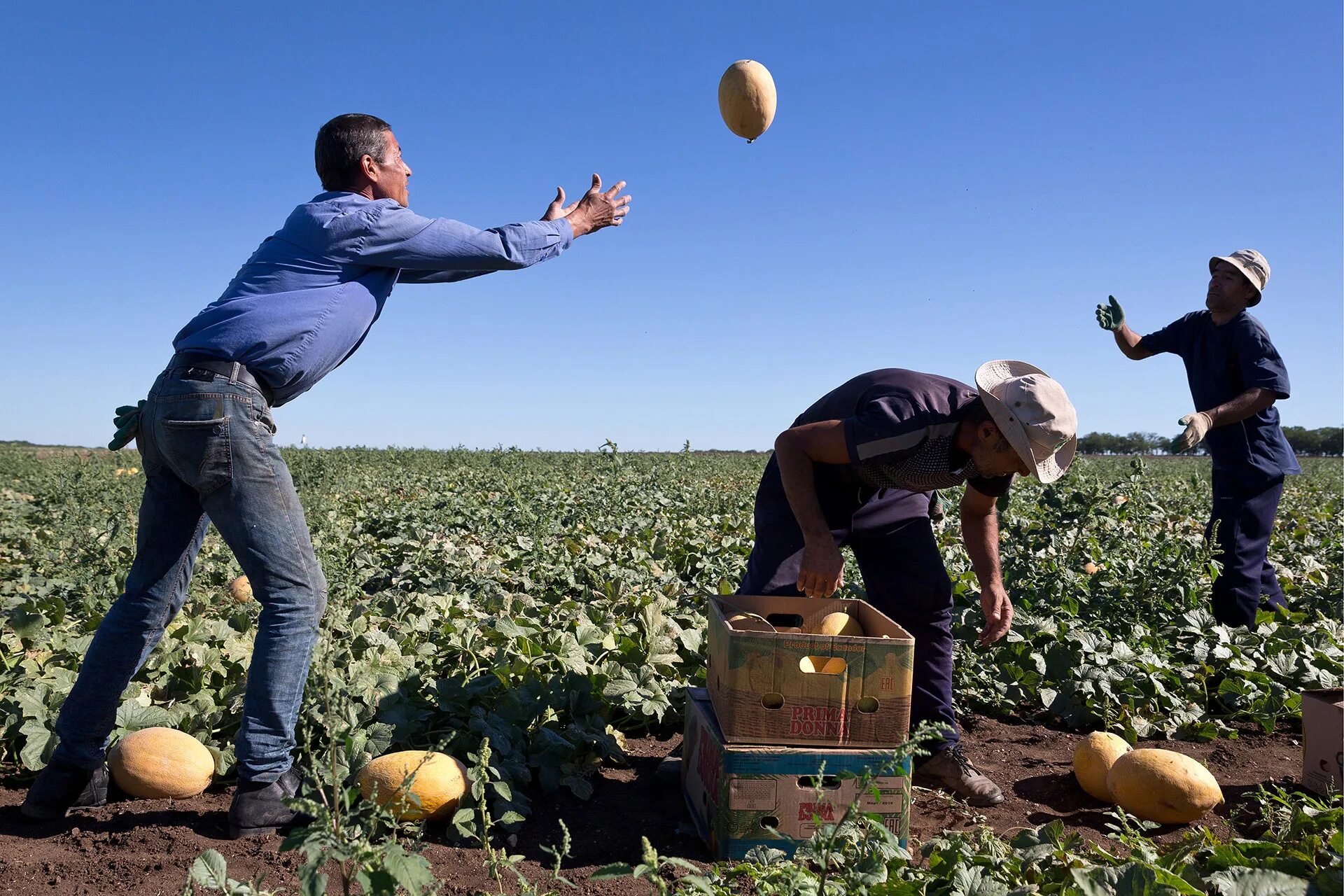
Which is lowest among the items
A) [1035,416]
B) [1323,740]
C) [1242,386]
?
[1323,740]

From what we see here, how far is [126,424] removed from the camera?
2.76m

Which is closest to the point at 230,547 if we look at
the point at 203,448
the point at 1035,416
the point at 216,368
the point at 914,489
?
the point at 203,448

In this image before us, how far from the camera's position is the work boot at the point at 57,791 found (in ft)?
8.90

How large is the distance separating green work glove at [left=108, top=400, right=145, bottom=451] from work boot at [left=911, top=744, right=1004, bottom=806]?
269cm

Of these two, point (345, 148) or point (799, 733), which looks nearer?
point (799, 733)

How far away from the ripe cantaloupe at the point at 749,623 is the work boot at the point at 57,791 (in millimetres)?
1979

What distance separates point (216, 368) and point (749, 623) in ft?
5.69

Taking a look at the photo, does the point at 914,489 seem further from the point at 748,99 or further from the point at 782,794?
the point at 748,99

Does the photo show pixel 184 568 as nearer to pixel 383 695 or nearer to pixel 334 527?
pixel 383 695

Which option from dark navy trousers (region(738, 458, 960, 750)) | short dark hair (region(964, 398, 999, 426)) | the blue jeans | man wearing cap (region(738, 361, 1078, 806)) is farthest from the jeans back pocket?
short dark hair (region(964, 398, 999, 426))

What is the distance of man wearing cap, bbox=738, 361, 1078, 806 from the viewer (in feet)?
9.30

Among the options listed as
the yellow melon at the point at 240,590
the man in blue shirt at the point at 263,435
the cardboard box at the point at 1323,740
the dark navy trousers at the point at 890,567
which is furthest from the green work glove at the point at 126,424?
the cardboard box at the point at 1323,740

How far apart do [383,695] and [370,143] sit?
5.89 ft

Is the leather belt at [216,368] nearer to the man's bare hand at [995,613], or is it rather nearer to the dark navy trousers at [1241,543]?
the man's bare hand at [995,613]
